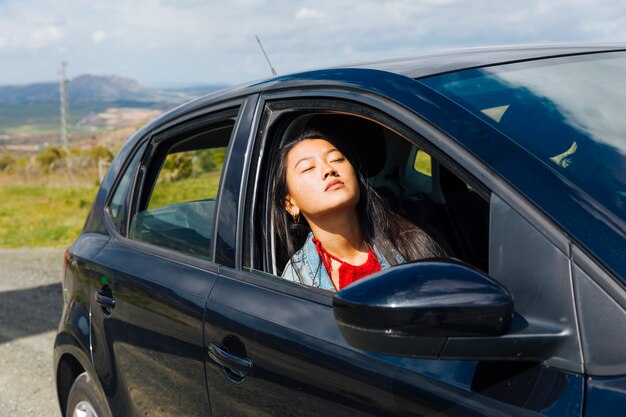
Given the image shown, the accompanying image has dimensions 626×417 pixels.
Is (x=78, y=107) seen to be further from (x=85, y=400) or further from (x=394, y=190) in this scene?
(x=394, y=190)

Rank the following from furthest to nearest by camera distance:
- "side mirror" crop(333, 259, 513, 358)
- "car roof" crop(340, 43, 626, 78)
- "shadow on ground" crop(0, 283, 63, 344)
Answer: "shadow on ground" crop(0, 283, 63, 344) < "car roof" crop(340, 43, 626, 78) < "side mirror" crop(333, 259, 513, 358)

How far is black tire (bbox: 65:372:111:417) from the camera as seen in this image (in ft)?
9.73

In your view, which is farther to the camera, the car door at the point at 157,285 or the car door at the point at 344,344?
the car door at the point at 157,285

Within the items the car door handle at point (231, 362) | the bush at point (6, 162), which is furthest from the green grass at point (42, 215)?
the bush at point (6, 162)

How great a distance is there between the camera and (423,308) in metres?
1.40

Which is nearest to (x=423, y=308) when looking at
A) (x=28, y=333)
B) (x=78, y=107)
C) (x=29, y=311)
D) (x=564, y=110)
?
(x=564, y=110)

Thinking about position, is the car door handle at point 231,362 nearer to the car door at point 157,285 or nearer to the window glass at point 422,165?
the car door at point 157,285

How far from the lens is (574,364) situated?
1378 millimetres

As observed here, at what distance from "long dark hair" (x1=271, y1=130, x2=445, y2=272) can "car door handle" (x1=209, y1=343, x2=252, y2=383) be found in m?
0.38

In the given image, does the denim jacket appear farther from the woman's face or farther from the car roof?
the car roof

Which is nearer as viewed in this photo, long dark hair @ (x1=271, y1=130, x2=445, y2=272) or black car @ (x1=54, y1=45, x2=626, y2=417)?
black car @ (x1=54, y1=45, x2=626, y2=417)

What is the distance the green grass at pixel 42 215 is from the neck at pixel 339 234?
999cm

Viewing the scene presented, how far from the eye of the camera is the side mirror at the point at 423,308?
1.38 meters

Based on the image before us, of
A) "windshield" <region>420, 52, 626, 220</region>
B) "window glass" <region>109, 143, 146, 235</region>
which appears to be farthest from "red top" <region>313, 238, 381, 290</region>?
"window glass" <region>109, 143, 146, 235</region>
